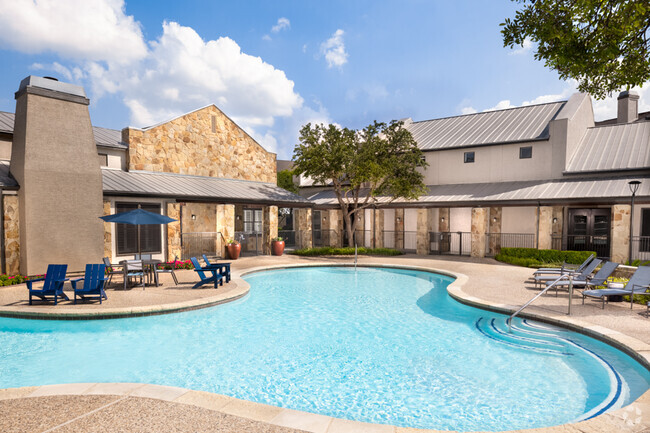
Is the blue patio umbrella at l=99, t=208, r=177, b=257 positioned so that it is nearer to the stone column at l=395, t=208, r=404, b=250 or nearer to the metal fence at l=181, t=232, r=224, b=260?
the metal fence at l=181, t=232, r=224, b=260

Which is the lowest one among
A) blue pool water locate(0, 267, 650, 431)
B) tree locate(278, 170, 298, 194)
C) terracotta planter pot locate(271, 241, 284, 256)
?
blue pool water locate(0, 267, 650, 431)

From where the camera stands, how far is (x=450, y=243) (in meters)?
23.8

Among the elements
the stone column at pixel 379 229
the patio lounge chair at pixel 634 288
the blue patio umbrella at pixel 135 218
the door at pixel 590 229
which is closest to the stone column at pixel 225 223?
the blue patio umbrella at pixel 135 218

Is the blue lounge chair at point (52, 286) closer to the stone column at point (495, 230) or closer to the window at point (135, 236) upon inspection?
the window at point (135, 236)

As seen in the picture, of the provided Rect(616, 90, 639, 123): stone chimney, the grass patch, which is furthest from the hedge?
Rect(616, 90, 639, 123): stone chimney

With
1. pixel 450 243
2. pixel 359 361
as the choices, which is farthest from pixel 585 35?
pixel 450 243

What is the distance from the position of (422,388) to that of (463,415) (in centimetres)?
88

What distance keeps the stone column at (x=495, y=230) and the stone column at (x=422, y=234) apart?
364 centimetres

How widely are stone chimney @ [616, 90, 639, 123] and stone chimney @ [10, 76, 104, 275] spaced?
30878 millimetres

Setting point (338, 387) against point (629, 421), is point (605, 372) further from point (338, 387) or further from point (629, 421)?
point (338, 387)

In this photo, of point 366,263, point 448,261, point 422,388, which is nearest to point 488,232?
point 448,261

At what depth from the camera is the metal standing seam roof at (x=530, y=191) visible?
17038 millimetres

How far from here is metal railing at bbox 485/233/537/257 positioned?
821 inches

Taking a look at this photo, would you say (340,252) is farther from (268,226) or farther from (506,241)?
(506,241)
